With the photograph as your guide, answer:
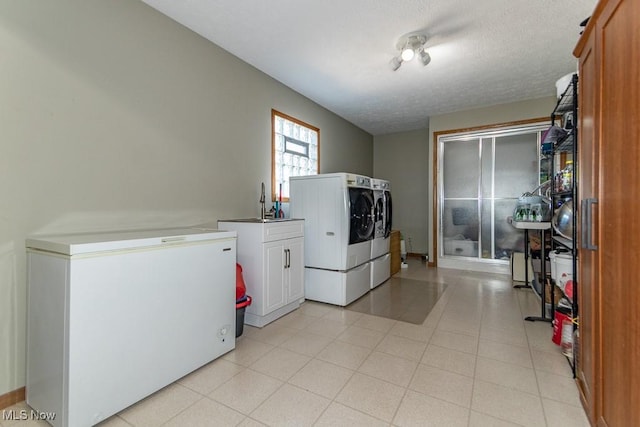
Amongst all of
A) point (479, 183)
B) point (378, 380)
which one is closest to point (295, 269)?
point (378, 380)

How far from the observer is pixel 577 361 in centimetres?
186

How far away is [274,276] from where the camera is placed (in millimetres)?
2896

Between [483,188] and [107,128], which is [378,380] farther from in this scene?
[483,188]

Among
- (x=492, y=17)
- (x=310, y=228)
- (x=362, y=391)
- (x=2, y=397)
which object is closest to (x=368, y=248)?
(x=310, y=228)

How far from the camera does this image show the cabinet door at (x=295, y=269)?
3113 mm

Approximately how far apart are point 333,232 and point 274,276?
908 mm

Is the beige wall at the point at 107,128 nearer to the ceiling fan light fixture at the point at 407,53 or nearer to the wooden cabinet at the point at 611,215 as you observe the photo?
the ceiling fan light fixture at the point at 407,53

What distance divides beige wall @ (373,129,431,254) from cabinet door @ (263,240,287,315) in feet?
14.5

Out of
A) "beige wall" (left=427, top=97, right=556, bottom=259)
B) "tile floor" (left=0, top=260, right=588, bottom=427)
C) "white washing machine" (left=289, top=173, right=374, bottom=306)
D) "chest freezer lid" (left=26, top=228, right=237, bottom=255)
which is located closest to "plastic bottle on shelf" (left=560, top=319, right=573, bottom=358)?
"tile floor" (left=0, top=260, right=588, bottom=427)

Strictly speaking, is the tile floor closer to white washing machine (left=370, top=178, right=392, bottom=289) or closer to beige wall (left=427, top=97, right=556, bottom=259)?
white washing machine (left=370, top=178, right=392, bottom=289)

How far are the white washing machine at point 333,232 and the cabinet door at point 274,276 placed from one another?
0.62 m

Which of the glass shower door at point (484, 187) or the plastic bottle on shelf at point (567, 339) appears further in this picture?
the glass shower door at point (484, 187)

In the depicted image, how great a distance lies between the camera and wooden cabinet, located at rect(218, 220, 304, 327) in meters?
2.77

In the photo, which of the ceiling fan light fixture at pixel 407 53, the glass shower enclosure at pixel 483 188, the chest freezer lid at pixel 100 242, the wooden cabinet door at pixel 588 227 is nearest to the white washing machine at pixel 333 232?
the ceiling fan light fixture at pixel 407 53
